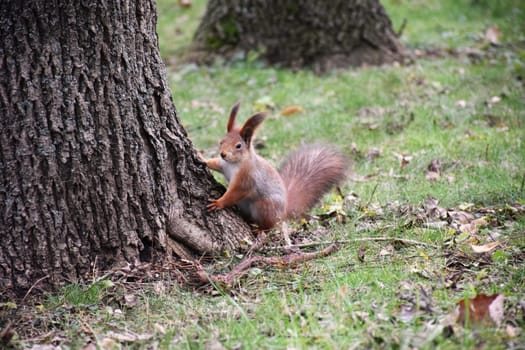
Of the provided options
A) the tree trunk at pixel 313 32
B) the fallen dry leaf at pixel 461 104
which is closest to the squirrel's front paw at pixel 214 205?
the fallen dry leaf at pixel 461 104

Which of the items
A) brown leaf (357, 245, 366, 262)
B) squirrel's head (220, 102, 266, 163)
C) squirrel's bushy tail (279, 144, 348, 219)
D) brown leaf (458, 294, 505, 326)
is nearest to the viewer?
brown leaf (458, 294, 505, 326)

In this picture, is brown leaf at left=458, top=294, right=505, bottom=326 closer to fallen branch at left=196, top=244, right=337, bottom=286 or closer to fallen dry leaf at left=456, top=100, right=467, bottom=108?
fallen branch at left=196, top=244, right=337, bottom=286

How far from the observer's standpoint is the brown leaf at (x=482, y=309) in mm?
2441

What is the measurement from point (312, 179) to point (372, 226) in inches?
19.3

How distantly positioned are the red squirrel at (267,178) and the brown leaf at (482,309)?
1.39m

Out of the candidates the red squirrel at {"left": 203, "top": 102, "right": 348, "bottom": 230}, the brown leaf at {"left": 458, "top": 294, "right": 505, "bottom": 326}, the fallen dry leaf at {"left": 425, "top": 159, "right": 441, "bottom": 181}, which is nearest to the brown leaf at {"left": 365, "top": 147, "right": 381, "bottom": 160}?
the fallen dry leaf at {"left": 425, "top": 159, "right": 441, "bottom": 181}

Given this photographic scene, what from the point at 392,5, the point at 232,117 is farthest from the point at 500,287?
the point at 392,5

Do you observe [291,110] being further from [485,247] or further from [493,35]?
[493,35]

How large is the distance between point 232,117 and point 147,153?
0.86m

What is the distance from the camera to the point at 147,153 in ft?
10.2

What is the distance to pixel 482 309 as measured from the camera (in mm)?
2486

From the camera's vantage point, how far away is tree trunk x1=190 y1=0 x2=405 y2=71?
700 cm

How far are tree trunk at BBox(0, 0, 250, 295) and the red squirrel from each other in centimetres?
55

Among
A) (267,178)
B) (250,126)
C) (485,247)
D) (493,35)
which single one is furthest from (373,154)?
(493,35)
